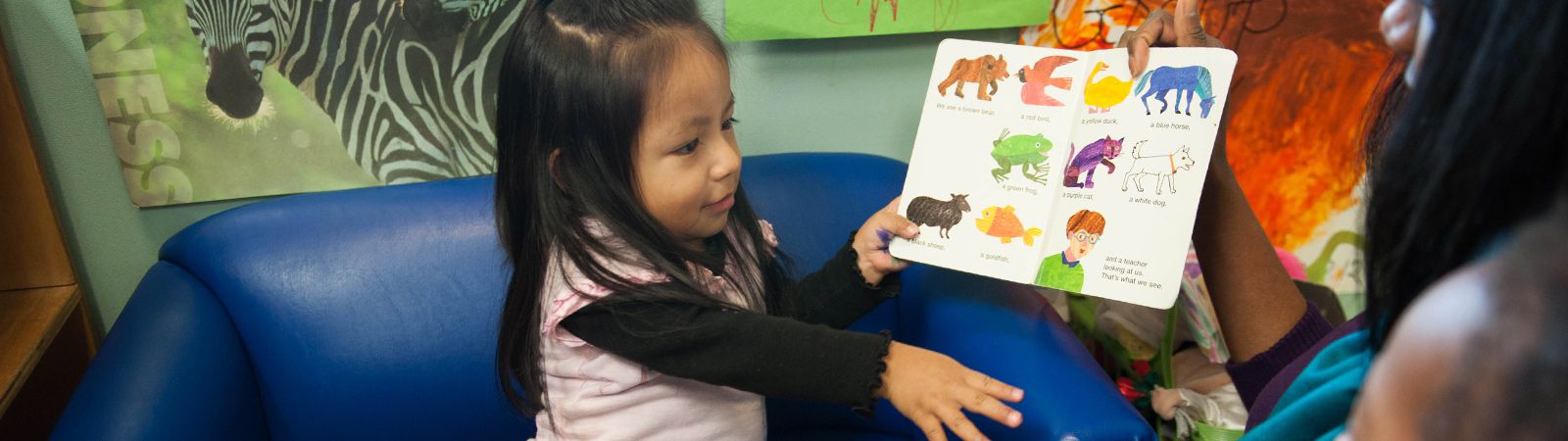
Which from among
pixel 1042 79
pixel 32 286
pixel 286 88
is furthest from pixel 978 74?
pixel 32 286

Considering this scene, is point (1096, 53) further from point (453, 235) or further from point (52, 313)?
point (52, 313)

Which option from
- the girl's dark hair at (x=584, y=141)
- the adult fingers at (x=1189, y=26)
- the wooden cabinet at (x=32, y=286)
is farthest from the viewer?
the wooden cabinet at (x=32, y=286)

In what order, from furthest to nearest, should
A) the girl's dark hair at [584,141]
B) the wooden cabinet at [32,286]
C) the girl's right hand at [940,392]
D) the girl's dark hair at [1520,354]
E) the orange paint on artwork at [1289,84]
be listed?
the orange paint on artwork at [1289,84], the wooden cabinet at [32,286], the girl's dark hair at [584,141], the girl's right hand at [940,392], the girl's dark hair at [1520,354]

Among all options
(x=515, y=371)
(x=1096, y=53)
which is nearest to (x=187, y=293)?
(x=515, y=371)

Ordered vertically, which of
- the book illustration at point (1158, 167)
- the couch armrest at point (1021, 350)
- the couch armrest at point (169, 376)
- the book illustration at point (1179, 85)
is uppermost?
the book illustration at point (1179, 85)

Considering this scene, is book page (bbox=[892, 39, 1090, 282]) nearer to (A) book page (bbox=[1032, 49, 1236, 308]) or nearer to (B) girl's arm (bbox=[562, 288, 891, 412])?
(A) book page (bbox=[1032, 49, 1236, 308])

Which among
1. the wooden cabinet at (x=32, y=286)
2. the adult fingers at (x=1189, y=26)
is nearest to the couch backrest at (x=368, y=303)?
the wooden cabinet at (x=32, y=286)

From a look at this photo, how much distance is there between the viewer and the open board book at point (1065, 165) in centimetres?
85

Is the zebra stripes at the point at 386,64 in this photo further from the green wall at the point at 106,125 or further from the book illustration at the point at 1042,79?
the book illustration at the point at 1042,79

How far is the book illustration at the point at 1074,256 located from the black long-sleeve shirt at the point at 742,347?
0.69 feet

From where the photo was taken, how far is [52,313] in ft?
3.54

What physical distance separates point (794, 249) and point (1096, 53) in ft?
1.46

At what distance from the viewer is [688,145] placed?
2.74 ft

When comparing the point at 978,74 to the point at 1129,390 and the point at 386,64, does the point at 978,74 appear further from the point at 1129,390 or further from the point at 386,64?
the point at 386,64
